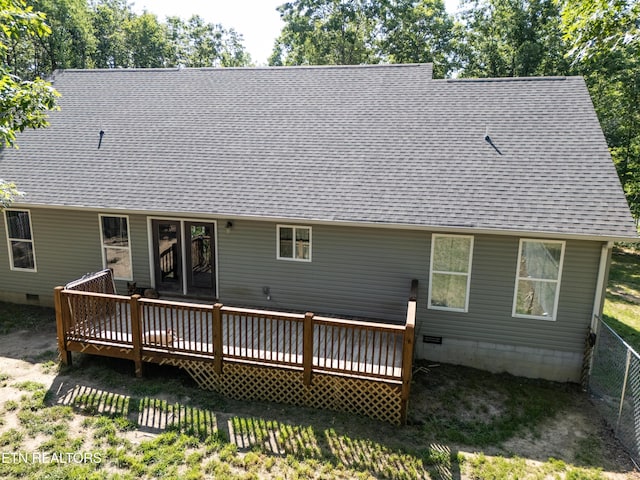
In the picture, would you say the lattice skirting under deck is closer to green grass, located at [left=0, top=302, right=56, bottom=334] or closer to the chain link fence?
the chain link fence

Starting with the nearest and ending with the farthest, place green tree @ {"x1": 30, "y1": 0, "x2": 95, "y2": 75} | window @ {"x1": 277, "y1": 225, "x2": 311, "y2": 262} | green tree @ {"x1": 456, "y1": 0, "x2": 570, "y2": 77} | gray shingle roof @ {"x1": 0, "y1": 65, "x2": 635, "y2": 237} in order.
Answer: gray shingle roof @ {"x1": 0, "y1": 65, "x2": 635, "y2": 237} → window @ {"x1": 277, "y1": 225, "x2": 311, "y2": 262} → green tree @ {"x1": 456, "y1": 0, "x2": 570, "y2": 77} → green tree @ {"x1": 30, "y1": 0, "x2": 95, "y2": 75}

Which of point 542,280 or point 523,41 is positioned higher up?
point 523,41

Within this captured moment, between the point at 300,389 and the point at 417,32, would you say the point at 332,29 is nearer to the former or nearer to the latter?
the point at 417,32

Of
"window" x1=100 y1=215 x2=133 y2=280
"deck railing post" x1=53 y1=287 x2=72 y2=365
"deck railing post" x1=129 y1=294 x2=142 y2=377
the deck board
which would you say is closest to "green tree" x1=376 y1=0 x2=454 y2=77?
"window" x1=100 y1=215 x2=133 y2=280

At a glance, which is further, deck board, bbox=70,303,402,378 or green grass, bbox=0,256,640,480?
deck board, bbox=70,303,402,378

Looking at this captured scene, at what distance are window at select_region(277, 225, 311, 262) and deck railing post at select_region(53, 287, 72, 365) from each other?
4087 millimetres

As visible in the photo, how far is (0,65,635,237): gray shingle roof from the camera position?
26.5 ft

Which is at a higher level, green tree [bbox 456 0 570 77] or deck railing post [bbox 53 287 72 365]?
green tree [bbox 456 0 570 77]

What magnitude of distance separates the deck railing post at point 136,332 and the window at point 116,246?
115 inches

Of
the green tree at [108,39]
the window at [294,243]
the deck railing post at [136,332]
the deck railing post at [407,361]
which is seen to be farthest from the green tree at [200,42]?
the deck railing post at [407,361]

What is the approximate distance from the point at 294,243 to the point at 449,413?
4364mm

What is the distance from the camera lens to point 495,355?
8.13 meters

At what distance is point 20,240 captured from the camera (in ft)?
33.9

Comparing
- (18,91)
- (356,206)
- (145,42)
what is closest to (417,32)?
(145,42)
